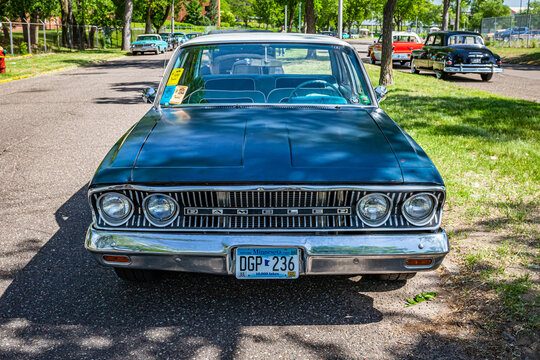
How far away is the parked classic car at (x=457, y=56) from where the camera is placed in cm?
1789

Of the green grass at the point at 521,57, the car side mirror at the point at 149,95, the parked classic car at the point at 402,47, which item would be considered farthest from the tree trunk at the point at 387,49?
the green grass at the point at 521,57

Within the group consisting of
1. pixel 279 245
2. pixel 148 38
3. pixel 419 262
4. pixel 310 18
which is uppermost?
pixel 310 18

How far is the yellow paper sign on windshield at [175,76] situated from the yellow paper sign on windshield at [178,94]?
71mm

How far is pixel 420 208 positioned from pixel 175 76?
2.41m

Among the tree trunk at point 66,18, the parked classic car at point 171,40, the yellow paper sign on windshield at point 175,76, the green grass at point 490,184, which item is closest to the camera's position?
the green grass at point 490,184

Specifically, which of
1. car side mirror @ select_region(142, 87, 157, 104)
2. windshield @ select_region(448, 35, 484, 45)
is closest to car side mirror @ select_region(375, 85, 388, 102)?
car side mirror @ select_region(142, 87, 157, 104)

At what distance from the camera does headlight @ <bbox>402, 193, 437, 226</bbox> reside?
10.1 ft

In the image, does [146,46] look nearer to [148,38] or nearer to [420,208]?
[148,38]

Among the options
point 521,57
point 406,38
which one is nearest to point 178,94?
point 406,38

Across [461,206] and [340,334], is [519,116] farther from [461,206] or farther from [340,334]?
[340,334]

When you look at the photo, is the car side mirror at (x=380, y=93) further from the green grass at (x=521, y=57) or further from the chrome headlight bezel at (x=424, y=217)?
the green grass at (x=521, y=57)

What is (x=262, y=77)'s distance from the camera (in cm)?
468

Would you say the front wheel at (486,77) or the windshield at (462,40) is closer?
the front wheel at (486,77)

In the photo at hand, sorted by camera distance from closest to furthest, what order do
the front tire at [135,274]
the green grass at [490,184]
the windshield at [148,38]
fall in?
the front tire at [135,274]
the green grass at [490,184]
the windshield at [148,38]
